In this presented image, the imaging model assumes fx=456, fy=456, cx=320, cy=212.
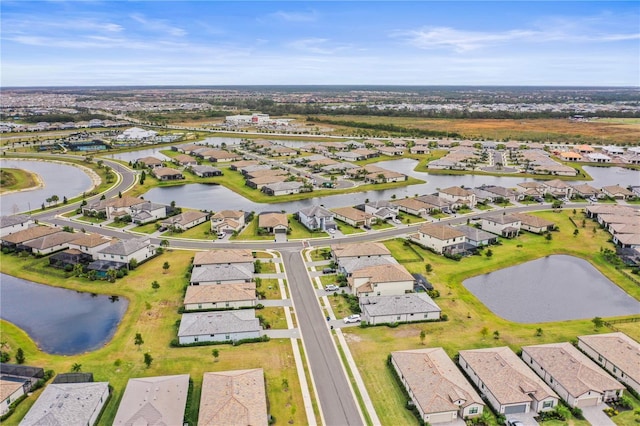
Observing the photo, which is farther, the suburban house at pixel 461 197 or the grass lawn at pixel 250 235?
the suburban house at pixel 461 197

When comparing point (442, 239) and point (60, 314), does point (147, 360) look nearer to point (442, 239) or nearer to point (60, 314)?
point (60, 314)

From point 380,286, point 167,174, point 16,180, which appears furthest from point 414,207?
point 16,180

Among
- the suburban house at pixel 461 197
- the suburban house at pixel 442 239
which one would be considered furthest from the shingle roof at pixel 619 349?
the suburban house at pixel 461 197

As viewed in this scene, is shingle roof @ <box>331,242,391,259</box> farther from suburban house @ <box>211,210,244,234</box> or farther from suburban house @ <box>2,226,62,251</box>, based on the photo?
suburban house @ <box>2,226,62,251</box>

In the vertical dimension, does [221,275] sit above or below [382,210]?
below

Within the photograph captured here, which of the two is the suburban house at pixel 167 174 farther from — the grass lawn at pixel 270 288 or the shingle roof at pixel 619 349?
the shingle roof at pixel 619 349

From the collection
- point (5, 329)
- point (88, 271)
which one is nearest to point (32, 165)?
point (88, 271)

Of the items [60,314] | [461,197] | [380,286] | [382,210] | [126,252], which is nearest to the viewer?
[60,314]
